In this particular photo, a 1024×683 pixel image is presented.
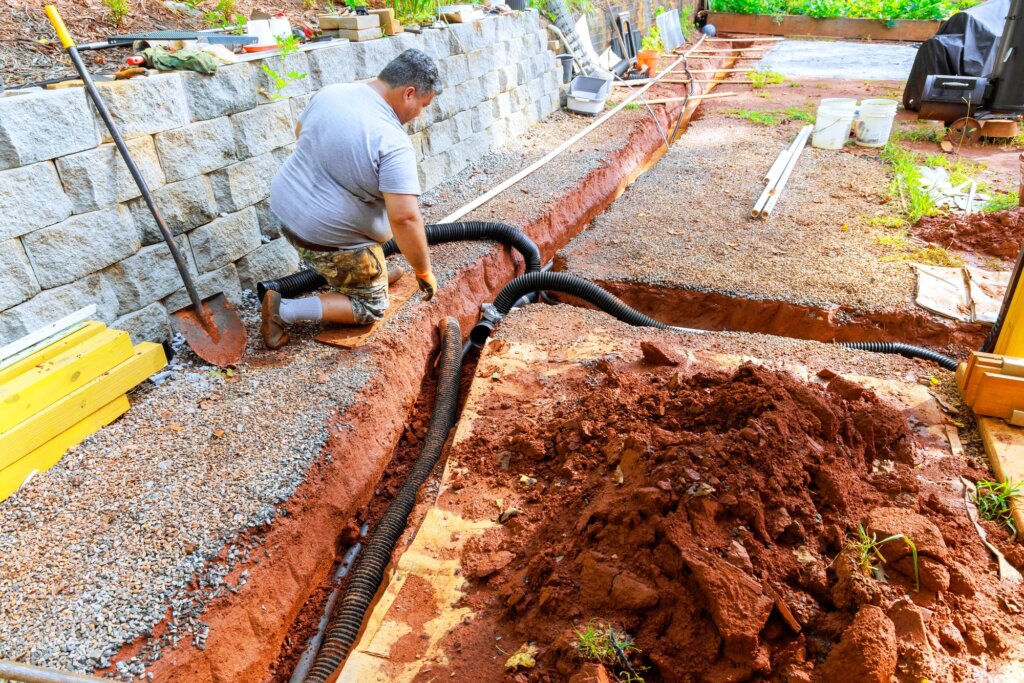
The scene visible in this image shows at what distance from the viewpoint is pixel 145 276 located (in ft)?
12.1

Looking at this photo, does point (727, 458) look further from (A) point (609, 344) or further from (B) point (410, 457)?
(B) point (410, 457)

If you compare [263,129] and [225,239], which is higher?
[263,129]

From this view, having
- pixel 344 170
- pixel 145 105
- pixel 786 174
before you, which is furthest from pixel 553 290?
pixel 786 174

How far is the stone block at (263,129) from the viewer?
4.15 metres

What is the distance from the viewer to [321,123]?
367cm

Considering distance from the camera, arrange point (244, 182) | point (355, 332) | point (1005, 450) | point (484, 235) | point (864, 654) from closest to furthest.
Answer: point (864, 654), point (1005, 450), point (355, 332), point (244, 182), point (484, 235)

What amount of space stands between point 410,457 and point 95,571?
1678 millimetres

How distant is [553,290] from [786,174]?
11.6 feet

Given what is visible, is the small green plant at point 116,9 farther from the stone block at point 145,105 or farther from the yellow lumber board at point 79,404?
the yellow lumber board at point 79,404

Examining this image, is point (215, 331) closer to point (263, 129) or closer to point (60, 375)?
point (60, 375)

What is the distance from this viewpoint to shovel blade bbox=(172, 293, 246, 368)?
3707mm

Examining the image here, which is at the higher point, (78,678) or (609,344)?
(78,678)

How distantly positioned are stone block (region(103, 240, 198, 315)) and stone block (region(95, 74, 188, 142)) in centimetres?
65

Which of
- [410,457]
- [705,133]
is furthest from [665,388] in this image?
[705,133]
